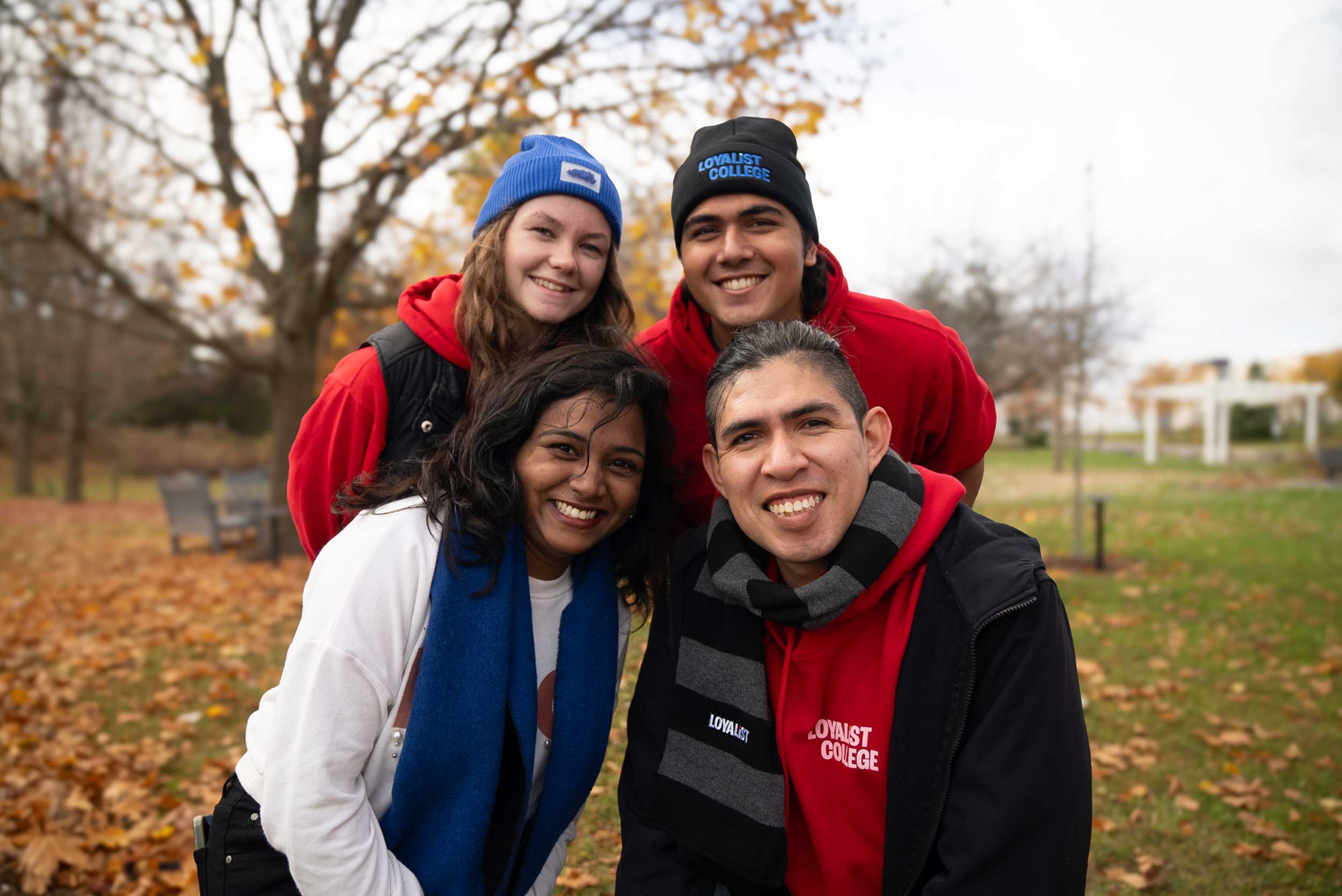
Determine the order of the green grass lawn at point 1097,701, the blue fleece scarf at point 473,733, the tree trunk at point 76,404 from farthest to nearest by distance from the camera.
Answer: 1. the tree trunk at point 76,404
2. the green grass lawn at point 1097,701
3. the blue fleece scarf at point 473,733

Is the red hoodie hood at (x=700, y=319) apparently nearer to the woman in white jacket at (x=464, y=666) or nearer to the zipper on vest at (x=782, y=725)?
the woman in white jacket at (x=464, y=666)

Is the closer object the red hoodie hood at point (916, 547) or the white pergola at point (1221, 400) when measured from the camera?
the red hoodie hood at point (916, 547)

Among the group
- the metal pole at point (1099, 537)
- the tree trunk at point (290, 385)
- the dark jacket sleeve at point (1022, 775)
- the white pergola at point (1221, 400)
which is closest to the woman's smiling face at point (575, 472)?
the dark jacket sleeve at point (1022, 775)

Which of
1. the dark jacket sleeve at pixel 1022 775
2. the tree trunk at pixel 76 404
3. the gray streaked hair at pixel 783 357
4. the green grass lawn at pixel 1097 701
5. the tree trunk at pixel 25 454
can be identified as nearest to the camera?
the dark jacket sleeve at pixel 1022 775

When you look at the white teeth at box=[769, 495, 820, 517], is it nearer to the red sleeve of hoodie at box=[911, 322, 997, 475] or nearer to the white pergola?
the red sleeve of hoodie at box=[911, 322, 997, 475]

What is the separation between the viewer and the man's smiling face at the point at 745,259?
2.92 m

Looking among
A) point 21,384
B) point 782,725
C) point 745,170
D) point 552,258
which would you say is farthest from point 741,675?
point 21,384

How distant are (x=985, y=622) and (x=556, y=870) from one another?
63.0 inches

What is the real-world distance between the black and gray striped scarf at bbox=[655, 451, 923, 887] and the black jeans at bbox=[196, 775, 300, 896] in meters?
1.01

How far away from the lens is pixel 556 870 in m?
2.66

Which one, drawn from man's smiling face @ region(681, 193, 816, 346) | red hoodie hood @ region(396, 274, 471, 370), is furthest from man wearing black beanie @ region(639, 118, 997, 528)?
red hoodie hood @ region(396, 274, 471, 370)

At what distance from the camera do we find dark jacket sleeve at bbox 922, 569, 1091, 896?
183cm

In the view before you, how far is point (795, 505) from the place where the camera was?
2.22 metres

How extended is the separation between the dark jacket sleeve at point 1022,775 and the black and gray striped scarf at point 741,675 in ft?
1.15
